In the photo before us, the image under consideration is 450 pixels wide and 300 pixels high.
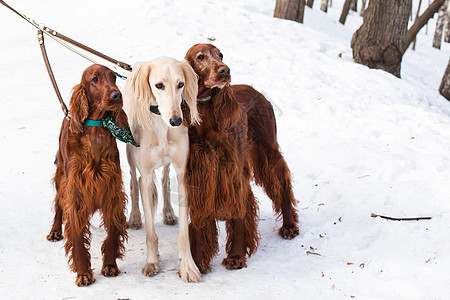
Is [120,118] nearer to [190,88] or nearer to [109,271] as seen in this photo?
[190,88]

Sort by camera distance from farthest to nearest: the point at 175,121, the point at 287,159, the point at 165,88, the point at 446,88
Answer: the point at 446,88, the point at 287,159, the point at 165,88, the point at 175,121

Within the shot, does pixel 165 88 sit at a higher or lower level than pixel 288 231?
higher

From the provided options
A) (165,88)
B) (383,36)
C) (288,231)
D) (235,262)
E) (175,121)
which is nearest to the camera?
(175,121)

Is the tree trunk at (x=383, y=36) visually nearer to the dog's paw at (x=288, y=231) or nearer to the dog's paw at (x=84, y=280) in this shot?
the dog's paw at (x=288, y=231)

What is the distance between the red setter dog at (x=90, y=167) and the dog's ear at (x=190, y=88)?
0.43 meters

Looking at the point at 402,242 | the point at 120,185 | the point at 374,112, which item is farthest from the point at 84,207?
the point at 374,112

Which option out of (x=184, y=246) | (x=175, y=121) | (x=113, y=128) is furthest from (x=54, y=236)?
(x=175, y=121)

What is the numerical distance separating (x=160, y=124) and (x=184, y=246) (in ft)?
2.97

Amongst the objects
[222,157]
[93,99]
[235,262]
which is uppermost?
[93,99]

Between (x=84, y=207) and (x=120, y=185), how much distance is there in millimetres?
287

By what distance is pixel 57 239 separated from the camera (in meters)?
3.99

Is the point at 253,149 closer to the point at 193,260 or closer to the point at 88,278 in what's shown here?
the point at 193,260

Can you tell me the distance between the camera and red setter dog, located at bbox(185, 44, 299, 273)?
329cm

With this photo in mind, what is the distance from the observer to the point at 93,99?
3.20m
